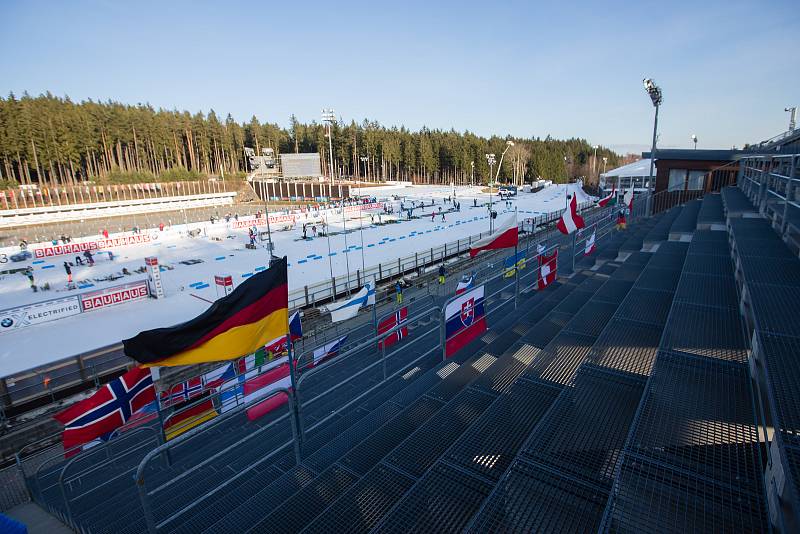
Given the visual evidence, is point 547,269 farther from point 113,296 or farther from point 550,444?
point 113,296

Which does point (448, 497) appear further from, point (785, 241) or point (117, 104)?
point (117, 104)

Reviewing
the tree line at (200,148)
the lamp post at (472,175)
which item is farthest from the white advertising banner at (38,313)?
the lamp post at (472,175)

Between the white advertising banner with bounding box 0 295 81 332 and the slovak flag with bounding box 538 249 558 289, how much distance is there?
1754 centimetres

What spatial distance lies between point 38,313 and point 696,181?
123 ft

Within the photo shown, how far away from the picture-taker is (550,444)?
3.50 m

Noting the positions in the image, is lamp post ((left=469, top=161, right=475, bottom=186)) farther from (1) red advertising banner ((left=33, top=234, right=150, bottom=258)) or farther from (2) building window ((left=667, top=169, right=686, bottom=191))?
(1) red advertising banner ((left=33, top=234, right=150, bottom=258))

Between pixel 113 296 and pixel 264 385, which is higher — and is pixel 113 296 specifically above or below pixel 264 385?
below

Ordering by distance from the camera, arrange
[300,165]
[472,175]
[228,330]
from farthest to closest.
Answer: [472,175] → [300,165] → [228,330]

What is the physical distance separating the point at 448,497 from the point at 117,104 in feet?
325

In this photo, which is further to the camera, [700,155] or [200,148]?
[200,148]

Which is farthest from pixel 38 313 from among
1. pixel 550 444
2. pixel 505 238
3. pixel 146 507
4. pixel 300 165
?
pixel 300 165

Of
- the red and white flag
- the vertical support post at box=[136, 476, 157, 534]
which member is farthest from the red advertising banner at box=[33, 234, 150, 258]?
the vertical support post at box=[136, 476, 157, 534]

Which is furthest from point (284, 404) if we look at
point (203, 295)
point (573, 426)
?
point (203, 295)

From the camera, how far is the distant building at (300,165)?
46931 millimetres
